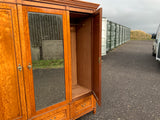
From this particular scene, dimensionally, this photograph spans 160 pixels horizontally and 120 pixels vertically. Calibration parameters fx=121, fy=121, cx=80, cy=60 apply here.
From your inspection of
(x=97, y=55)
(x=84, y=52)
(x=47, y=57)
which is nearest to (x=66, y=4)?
(x=47, y=57)

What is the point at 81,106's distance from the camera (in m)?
2.54

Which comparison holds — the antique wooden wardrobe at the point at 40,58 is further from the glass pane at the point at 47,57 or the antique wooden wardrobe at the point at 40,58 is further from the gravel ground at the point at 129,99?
the gravel ground at the point at 129,99

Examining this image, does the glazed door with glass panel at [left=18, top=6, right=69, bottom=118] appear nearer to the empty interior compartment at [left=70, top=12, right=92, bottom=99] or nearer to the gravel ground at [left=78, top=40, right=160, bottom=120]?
the empty interior compartment at [left=70, top=12, right=92, bottom=99]

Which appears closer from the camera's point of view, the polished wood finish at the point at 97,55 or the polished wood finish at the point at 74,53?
the polished wood finish at the point at 97,55

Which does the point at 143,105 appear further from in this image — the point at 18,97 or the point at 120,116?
the point at 18,97

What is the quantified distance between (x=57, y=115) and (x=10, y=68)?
117 cm

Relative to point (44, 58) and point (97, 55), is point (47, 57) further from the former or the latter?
point (97, 55)

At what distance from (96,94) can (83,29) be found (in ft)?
4.74

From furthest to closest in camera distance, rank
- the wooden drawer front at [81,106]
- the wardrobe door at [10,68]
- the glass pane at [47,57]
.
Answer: the wooden drawer front at [81,106], the glass pane at [47,57], the wardrobe door at [10,68]

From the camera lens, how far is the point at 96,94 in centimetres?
247

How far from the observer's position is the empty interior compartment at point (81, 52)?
8.59 feet

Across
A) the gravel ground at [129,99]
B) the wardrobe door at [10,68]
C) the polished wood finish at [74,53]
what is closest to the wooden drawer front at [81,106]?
the gravel ground at [129,99]

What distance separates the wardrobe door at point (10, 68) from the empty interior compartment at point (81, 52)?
106cm

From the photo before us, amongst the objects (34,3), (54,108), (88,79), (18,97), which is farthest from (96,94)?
(34,3)
